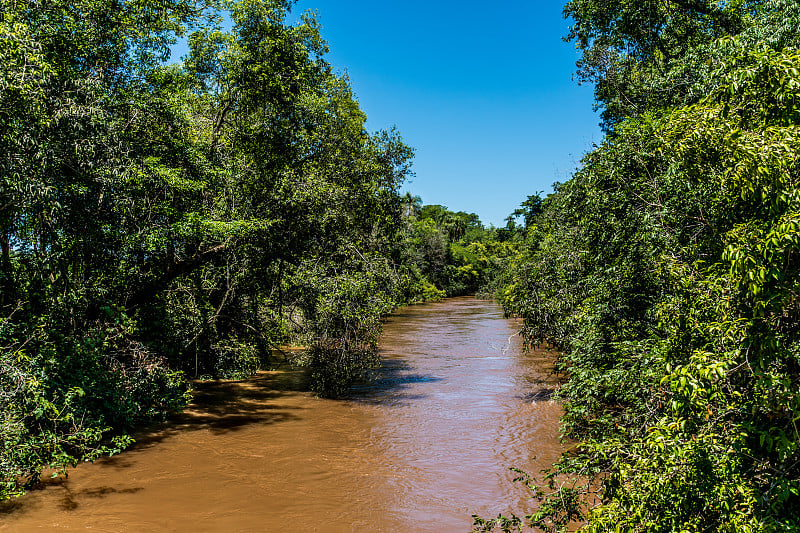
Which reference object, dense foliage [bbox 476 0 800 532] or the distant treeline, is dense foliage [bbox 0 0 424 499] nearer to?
the distant treeline

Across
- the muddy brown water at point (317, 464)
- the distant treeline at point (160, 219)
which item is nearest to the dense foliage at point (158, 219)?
the distant treeline at point (160, 219)

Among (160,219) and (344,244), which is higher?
(160,219)

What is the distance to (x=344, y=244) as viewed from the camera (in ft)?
50.1

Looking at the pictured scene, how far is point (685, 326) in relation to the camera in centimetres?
483

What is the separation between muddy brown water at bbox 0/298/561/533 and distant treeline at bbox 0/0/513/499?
70cm

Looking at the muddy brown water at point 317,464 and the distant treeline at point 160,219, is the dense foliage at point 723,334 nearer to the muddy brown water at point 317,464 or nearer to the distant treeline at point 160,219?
the muddy brown water at point 317,464

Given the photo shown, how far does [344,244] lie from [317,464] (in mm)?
6522

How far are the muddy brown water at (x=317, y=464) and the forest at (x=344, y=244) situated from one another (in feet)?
2.30

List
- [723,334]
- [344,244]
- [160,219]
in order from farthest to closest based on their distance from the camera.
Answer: [344,244] < [160,219] < [723,334]

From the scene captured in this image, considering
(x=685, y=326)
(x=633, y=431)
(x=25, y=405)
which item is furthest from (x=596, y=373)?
(x=25, y=405)

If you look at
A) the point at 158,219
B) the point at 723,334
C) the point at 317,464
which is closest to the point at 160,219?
the point at 158,219

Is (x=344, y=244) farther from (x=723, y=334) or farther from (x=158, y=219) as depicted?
(x=723, y=334)

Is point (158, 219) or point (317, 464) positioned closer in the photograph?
point (317, 464)

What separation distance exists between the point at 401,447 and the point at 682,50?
42.8ft
